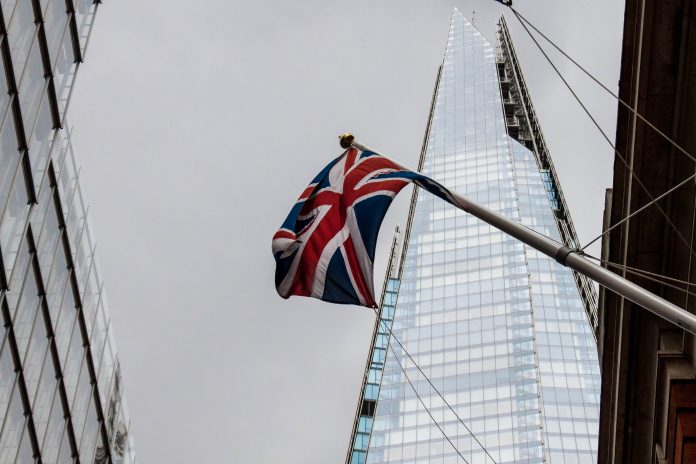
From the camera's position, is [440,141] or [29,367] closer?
[29,367]

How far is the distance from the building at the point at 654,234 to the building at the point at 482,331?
71930mm

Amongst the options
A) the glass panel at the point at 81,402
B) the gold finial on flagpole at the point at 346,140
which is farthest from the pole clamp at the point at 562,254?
the glass panel at the point at 81,402

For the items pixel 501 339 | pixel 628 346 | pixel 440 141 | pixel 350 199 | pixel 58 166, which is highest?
pixel 440 141

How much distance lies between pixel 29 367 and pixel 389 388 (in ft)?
289

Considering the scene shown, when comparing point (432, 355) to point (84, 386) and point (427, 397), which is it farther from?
point (84, 386)

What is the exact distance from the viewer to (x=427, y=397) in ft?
366

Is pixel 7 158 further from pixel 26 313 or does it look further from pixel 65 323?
pixel 65 323

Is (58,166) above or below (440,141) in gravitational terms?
below

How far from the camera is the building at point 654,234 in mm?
15219

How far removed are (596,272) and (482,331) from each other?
108452mm

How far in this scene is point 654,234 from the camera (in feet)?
53.8

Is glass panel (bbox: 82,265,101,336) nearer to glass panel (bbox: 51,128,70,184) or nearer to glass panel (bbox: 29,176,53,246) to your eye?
glass panel (bbox: 51,128,70,184)

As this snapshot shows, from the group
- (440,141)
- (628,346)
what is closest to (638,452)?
(628,346)

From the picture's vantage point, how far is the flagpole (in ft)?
35.5
